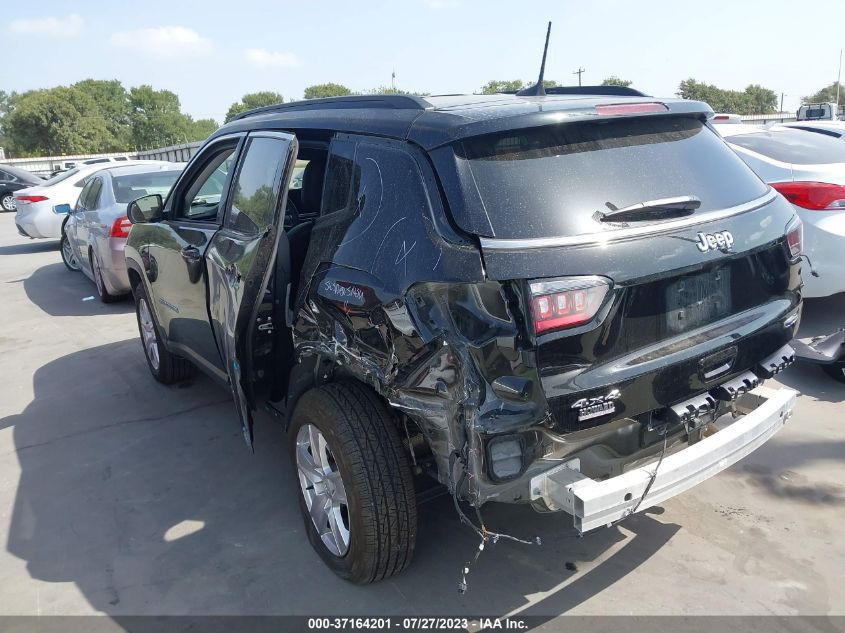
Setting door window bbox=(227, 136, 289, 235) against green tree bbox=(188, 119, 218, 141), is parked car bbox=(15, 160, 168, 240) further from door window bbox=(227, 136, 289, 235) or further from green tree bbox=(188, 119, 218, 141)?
green tree bbox=(188, 119, 218, 141)

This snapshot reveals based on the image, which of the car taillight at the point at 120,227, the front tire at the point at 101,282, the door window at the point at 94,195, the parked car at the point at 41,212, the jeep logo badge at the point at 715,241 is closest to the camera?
the jeep logo badge at the point at 715,241

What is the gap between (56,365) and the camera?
642 centimetres

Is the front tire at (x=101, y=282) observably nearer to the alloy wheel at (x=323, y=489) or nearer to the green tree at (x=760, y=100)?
the alloy wheel at (x=323, y=489)

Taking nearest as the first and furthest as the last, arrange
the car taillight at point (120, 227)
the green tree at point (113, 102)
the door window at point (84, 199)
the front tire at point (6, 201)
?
the car taillight at point (120, 227)
the door window at point (84, 199)
the front tire at point (6, 201)
the green tree at point (113, 102)

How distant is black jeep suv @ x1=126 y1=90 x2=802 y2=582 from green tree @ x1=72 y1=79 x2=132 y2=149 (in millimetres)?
117687

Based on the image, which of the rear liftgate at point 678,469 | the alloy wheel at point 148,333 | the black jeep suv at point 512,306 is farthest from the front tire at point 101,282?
the rear liftgate at point 678,469

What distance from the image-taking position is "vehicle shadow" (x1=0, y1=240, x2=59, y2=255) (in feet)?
46.9

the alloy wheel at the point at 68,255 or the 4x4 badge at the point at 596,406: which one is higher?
the 4x4 badge at the point at 596,406

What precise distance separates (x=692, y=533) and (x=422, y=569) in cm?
128

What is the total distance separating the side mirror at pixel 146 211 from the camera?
4.82 m

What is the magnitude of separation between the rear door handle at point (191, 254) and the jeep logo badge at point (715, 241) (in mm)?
2692

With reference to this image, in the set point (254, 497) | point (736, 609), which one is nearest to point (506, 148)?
point (736, 609)

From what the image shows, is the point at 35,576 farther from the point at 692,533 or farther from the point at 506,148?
Result: the point at 692,533

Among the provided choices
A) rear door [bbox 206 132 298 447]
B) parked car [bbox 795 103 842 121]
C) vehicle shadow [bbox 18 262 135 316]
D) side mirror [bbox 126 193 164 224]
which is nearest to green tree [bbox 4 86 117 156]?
parked car [bbox 795 103 842 121]
